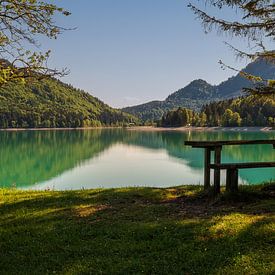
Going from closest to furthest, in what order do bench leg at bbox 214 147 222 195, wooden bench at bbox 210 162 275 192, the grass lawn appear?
the grass lawn, wooden bench at bbox 210 162 275 192, bench leg at bbox 214 147 222 195

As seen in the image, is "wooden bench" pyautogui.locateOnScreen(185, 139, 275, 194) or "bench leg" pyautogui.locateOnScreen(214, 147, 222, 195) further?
"bench leg" pyautogui.locateOnScreen(214, 147, 222, 195)

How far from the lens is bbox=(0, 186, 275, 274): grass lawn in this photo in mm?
7871

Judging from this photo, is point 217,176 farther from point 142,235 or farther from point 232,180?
point 142,235

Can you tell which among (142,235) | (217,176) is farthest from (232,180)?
(142,235)

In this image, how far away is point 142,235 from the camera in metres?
9.61

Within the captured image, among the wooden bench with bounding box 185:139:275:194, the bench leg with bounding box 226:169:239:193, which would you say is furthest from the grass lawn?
the wooden bench with bounding box 185:139:275:194

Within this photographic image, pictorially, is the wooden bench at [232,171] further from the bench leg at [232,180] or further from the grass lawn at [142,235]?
the grass lawn at [142,235]

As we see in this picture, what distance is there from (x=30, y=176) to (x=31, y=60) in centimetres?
4973

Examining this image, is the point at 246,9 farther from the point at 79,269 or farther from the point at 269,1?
the point at 79,269

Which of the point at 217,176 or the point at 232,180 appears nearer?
the point at 232,180

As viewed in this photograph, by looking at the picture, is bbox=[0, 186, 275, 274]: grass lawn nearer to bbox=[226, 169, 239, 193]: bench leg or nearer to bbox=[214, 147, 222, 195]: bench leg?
bbox=[226, 169, 239, 193]: bench leg

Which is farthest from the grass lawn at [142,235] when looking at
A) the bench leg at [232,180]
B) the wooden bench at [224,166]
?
the wooden bench at [224,166]

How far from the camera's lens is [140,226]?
10289 millimetres

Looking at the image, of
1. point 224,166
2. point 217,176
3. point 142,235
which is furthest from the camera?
A: point 217,176
